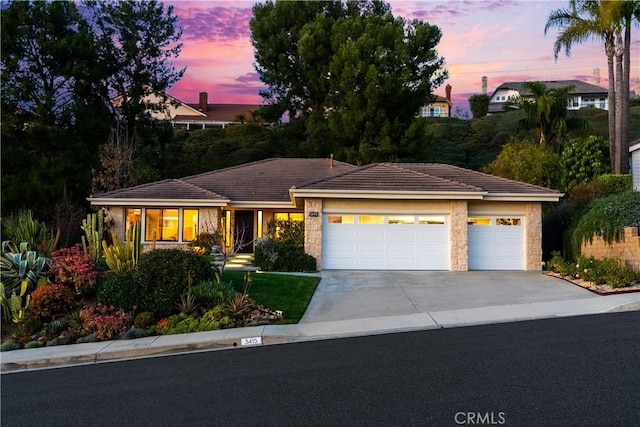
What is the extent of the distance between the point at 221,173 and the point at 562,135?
2136cm

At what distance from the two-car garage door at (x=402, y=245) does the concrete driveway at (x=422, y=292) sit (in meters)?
0.66

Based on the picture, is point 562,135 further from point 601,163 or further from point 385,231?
point 385,231

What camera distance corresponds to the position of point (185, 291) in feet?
40.1

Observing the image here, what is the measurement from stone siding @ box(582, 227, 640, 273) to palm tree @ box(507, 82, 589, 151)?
1532 cm

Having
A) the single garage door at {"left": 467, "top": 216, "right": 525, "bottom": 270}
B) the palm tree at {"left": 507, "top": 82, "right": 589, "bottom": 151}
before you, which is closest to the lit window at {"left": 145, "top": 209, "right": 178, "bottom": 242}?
the single garage door at {"left": 467, "top": 216, "right": 525, "bottom": 270}

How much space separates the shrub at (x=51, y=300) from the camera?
11.7 m

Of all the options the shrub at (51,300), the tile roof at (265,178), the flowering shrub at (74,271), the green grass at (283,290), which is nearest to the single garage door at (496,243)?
the green grass at (283,290)

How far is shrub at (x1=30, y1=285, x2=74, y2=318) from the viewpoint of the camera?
38.5 ft

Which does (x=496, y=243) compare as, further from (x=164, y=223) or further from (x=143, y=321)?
(x=164, y=223)

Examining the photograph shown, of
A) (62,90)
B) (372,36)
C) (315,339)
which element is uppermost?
(372,36)

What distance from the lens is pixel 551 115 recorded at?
3067cm

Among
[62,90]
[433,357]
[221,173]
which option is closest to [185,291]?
[433,357]

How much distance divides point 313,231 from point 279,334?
8.41m

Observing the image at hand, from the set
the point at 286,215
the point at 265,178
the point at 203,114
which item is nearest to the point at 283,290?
the point at 286,215
